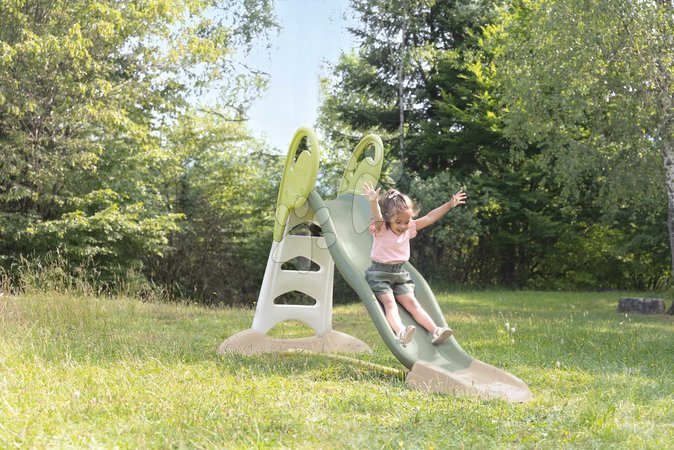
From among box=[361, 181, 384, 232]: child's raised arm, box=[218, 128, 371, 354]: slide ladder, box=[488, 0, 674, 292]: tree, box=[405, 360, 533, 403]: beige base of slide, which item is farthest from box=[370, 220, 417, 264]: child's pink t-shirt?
box=[488, 0, 674, 292]: tree

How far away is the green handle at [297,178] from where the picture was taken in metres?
5.66

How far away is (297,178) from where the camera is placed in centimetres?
595

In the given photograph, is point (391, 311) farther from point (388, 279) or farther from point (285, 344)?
point (285, 344)

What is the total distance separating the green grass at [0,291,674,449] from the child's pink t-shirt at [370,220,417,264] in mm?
824

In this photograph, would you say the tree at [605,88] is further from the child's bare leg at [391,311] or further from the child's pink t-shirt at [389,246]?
the child's bare leg at [391,311]

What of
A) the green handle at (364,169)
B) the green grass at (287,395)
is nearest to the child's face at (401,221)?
the green grass at (287,395)

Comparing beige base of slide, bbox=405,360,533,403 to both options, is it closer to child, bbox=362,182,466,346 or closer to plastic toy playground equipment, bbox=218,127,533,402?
plastic toy playground equipment, bbox=218,127,533,402

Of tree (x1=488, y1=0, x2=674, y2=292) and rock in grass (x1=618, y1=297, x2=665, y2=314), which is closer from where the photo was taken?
tree (x1=488, y1=0, x2=674, y2=292)

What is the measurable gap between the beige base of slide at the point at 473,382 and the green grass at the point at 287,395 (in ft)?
0.47

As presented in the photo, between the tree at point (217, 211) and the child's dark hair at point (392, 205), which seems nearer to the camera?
the child's dark hair at point (392, 205)

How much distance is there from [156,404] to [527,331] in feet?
16.2

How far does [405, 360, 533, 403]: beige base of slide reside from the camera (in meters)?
4.16

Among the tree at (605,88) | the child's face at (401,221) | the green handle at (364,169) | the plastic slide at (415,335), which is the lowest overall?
the plastic slide at (415,335)

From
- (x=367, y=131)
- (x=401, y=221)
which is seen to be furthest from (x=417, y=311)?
(x=367, y=131)
